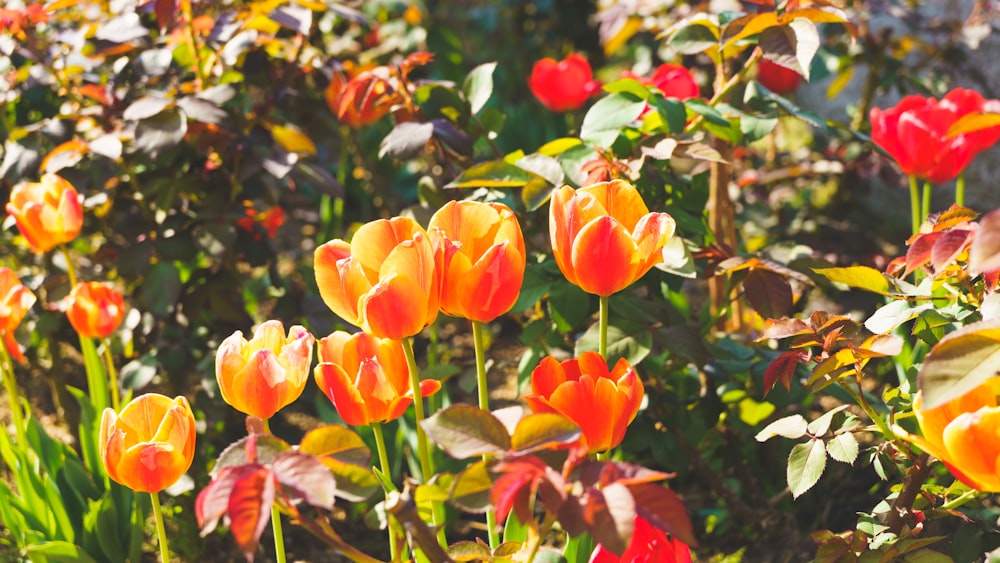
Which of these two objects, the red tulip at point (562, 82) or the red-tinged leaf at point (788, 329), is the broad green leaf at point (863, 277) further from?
the red tulip at point (562, 82)

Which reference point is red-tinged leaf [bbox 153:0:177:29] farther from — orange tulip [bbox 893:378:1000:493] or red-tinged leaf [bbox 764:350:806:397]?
orange tulip [bbox 893:378:1000:493]

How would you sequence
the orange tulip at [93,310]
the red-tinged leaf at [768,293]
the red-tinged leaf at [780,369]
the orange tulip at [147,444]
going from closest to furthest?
the orange tulip at [147,444] → the red-tinged leaf at [780,369] → the red-tinged leaf at [768,293] → the orange tulip at [93,310]

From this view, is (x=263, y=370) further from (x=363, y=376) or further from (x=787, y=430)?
(x=787, y=430)

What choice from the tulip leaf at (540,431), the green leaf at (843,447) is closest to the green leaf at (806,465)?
the green leaf at (843,447)

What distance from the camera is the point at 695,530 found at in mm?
1720

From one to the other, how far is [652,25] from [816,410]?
3.32 ft

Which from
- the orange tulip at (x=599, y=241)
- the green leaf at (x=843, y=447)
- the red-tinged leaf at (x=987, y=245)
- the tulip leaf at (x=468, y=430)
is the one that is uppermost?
the red-tinged leaf at (x=987, y=245)

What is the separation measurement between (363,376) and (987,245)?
21.8 inches

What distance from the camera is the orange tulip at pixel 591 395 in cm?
87

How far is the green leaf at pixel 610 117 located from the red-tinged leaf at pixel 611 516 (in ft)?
2.49

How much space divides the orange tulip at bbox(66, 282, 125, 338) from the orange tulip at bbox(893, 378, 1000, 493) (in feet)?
3.81

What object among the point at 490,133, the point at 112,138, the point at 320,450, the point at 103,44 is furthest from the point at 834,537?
the point at 103,44

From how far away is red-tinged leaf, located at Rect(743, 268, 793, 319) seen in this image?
1339 mm

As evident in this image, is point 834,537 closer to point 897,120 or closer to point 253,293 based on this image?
point 897,120
